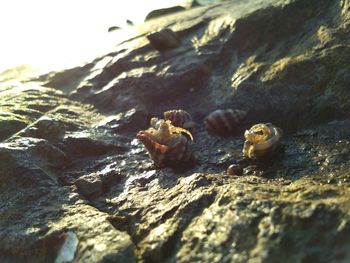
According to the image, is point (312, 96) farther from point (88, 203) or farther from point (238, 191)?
point (88, 203)

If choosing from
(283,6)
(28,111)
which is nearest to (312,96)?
(283,6)

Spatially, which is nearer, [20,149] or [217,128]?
[20,149]

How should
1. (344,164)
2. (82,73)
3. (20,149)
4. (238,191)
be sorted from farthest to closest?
(82,73)
(20,149)
(344,164)
(238,191)

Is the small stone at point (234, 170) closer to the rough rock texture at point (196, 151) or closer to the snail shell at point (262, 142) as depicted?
the rough rock texture at point (196, 151)

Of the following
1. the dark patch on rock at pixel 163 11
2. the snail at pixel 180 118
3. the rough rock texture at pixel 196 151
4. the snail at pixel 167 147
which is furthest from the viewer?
the dark patch on rock at pixel 163 11

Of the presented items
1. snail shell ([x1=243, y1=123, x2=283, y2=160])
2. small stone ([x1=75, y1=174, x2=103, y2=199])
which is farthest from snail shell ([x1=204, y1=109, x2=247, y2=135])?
small stone ([x1=75, y1=174, x2=103, y2=199])

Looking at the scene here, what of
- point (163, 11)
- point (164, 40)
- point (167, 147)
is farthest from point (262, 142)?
point (163, 11)

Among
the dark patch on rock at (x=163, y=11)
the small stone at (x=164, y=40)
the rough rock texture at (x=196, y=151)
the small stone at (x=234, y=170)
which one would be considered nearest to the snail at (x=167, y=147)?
the rough rock texture at (x=196, y=151)

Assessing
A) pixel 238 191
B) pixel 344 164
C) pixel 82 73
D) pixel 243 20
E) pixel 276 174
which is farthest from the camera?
pixel 82 73
